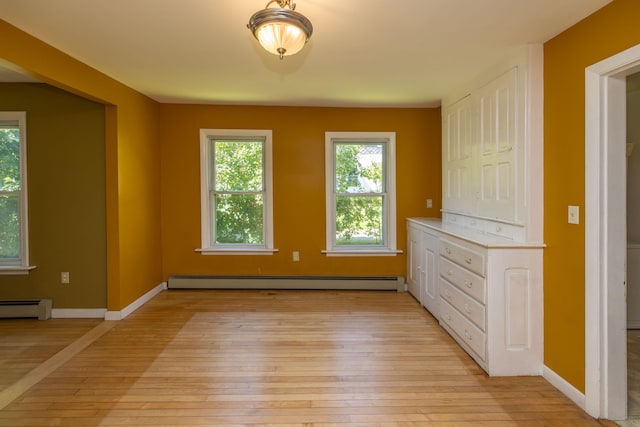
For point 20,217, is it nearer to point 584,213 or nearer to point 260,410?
point 260,410

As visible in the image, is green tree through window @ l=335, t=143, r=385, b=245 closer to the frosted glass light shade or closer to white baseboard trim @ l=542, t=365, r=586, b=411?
white baseboard trim @ l=542, t=365, r=586, b=411

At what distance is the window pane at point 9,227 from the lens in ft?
12.3

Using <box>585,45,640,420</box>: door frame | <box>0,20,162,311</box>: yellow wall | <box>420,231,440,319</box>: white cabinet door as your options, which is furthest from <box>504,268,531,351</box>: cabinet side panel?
<box>0,20,162,311</box>: yellow wall

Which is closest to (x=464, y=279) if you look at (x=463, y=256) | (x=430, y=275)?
(x=463, y=256)

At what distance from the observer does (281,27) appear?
182cm

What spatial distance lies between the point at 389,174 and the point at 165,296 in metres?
3.28

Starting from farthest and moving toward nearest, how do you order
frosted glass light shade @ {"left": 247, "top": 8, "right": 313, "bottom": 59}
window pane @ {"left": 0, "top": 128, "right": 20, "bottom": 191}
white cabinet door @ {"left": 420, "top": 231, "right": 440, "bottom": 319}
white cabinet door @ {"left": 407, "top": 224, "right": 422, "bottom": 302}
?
white cabinet door @ {"left": 407, "top": 224, "right": 422, "bottom": 302}, window pane @ {"left": 0, "top": 128, "right": 20, "bottom": 191}, white cabinet door @ {"left": 420, "top": 231, "right": 440, "bottom": 319}, frosted glass light shade @ {"left": 247, "top": 8, "right": 313, "bottom": 59}

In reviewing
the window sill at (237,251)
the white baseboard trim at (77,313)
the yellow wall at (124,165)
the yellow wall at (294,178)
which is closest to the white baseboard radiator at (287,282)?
the yellow wall at (294,178)

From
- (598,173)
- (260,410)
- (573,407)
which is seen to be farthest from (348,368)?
(598,173)

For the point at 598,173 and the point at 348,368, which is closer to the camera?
the point at 598,173

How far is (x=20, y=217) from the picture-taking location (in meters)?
3.71

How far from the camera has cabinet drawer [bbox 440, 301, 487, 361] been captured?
8.73 feet

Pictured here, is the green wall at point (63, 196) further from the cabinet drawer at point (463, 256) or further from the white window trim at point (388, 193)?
the cabinet drawer at point (463, 256)

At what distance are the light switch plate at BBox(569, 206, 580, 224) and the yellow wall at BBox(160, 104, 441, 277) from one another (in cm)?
252
